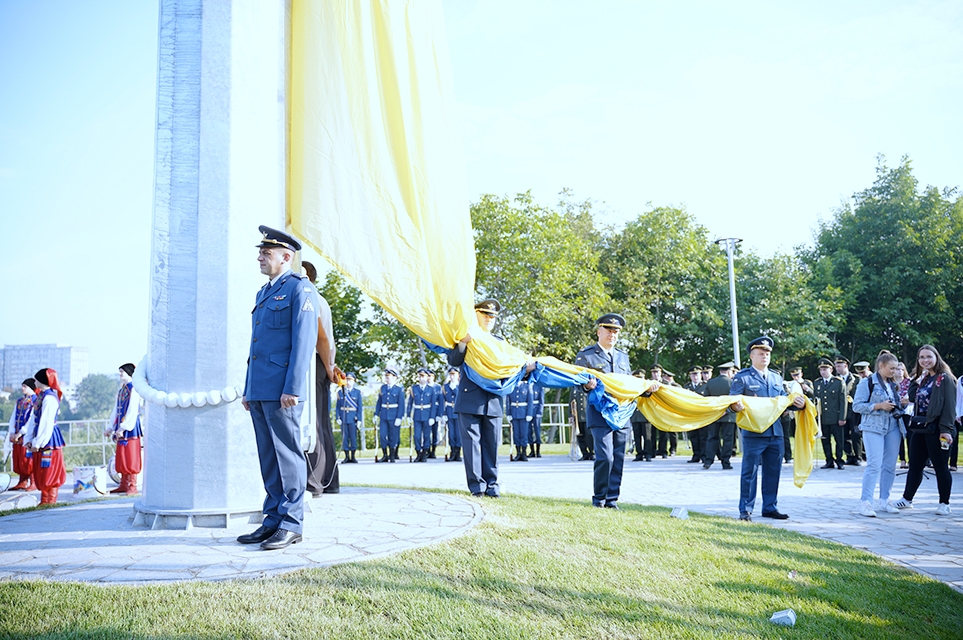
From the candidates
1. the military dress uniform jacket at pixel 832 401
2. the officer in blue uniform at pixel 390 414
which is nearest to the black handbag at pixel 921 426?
the military dress uniform jacket at pixel 832 401

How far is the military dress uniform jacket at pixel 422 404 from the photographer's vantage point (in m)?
18.5

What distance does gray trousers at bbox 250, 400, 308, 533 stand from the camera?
5086 millimetres

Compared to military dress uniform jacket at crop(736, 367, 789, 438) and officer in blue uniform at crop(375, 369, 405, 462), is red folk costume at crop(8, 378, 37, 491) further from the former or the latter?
military dress uniform jacket at crop(736, 367, 789, 438)

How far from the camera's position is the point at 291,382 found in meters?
5.03

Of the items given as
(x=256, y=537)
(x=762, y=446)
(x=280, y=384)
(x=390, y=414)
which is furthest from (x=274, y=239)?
(x=390, y=414)

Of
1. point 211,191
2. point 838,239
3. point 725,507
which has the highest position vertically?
point 838,239

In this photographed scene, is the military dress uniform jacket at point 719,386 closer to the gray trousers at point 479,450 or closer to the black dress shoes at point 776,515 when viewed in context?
the black dress shoes at point 776,515

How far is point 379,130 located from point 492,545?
3866mm

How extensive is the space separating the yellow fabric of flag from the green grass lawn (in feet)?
7.64

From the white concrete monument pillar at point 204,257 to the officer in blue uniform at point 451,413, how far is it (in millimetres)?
11761

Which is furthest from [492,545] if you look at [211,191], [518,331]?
[518,331]

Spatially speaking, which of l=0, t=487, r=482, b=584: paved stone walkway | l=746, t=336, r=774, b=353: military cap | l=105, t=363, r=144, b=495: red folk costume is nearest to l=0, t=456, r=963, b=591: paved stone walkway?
l=0, t=487, r=482, b=584: paved stone walkway

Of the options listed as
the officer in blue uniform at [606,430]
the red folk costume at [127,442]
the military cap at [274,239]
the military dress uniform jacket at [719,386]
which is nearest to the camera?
the military cap at [274,239]

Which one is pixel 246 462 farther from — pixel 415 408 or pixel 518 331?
pixel 518 331
